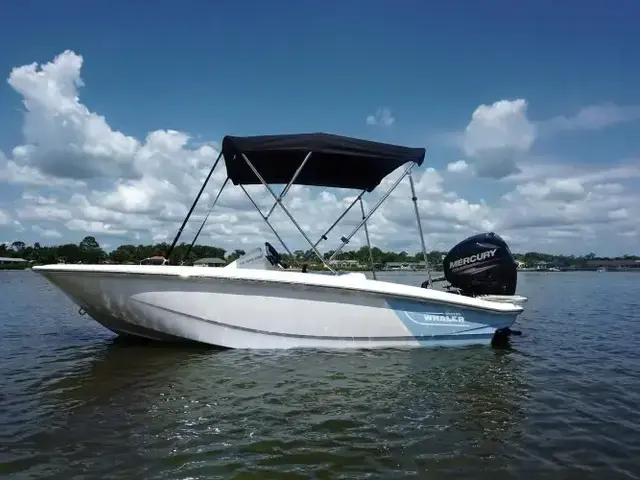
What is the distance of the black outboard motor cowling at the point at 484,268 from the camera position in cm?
864

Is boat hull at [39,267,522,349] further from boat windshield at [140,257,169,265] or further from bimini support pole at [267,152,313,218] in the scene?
bimini support pole at [267,152,313,218]

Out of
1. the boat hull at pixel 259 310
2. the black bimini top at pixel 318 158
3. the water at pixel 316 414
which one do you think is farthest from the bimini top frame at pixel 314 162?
the water at pixel 316 414

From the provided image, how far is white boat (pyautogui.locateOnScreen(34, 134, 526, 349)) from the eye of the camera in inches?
265

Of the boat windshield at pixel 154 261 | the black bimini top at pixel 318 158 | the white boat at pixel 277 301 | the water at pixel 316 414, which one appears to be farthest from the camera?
the boat windshield at pixel 154 261

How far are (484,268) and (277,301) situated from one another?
12.7ft

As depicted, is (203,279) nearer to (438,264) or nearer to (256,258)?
(256,258)

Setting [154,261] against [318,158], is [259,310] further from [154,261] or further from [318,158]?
[318,158]

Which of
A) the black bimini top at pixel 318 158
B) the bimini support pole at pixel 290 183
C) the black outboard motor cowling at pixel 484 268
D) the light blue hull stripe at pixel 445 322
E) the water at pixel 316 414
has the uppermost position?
the black bimini top at pixel 318 158

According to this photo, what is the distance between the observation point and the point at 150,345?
25.4 ft

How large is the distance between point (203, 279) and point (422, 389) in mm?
3093

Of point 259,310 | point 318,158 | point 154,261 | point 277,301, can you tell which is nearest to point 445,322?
point 277,301

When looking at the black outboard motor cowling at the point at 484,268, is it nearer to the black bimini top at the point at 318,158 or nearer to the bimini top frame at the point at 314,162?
the bimini top frame at the point at 314,162

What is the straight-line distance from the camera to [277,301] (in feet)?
22.3

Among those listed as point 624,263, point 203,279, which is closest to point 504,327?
point 203,279
